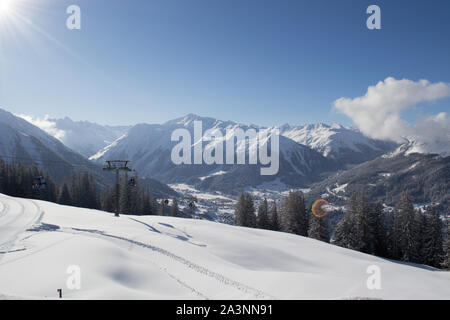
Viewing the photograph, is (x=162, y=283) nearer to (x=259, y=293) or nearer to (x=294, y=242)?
(x=259, y=293)

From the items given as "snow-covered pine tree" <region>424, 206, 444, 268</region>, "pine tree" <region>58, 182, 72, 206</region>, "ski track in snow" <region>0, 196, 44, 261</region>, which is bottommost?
"snow-covered pine tree" <region>424, 206, 444, 268</region>

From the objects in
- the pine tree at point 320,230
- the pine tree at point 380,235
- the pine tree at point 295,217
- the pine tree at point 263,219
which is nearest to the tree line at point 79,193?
the pine tree at point 263,219

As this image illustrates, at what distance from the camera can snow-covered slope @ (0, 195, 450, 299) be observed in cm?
1220

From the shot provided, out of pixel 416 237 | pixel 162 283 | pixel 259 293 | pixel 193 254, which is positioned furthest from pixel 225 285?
pixel 416 237

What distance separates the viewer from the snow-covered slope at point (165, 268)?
480 inches

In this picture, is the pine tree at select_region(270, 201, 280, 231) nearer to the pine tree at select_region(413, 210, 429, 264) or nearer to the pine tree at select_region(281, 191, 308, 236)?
the pine tree at select_region(281, 191, 308, 236)

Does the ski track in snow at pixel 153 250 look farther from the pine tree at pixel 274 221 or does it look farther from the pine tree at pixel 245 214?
the pine tree at pixel 274 221

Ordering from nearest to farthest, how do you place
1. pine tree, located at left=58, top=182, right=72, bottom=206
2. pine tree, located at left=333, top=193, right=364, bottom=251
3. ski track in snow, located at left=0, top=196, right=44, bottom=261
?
1. ski track in snow, located at left=0, top=196, right=44, bottom=261
2. pine tree, located at left=333, top=193, right=364, bottom=251
3. pine tree, located at left=58, top=182, right=72, bottom=206

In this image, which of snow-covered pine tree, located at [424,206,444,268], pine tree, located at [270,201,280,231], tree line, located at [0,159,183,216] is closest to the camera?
snow-covered pine tree, located at [424,206,444,268]

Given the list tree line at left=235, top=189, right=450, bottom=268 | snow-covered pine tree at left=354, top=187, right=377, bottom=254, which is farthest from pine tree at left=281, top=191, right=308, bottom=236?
snow-covered pine tree at left=354, top=187, right=377, bottom=254

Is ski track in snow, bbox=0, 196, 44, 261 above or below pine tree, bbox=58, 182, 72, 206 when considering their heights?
above

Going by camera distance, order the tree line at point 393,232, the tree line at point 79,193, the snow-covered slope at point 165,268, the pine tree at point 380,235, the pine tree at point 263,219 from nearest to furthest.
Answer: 1. the snow-covered slope at point 165,268
2. the tree line at point 393,232
3. the pine tree at point 380,235
4. the pine tree at point 263,219
5. the tree line at point 79,193

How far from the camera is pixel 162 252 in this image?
19.7 m

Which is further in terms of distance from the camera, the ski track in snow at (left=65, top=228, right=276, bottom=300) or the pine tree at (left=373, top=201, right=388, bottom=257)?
the pine tree at (left=373, top=201, right=388, bottom=257)
